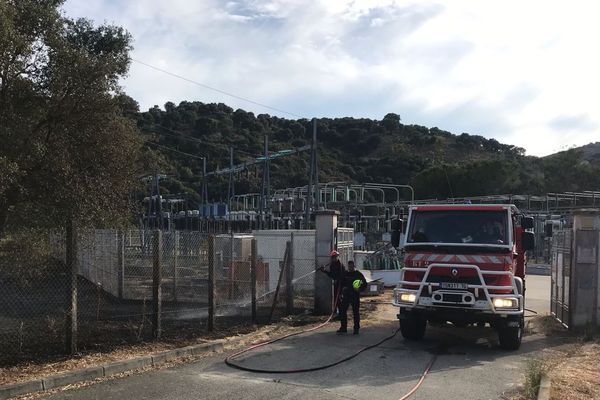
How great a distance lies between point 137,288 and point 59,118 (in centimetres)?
875

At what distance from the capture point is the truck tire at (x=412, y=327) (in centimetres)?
1110

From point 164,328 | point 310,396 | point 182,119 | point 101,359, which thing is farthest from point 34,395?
point 182,119

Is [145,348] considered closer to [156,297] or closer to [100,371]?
[156,297]

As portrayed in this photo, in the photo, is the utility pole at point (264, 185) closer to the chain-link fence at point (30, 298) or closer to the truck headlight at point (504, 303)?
the chain-link fence at point (30, 298)

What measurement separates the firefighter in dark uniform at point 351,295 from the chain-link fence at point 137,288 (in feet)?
5.37

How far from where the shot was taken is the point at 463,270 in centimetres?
1035

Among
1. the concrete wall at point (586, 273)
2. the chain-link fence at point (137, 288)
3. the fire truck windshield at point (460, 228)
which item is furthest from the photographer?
the concrete wall at point (586, 273)

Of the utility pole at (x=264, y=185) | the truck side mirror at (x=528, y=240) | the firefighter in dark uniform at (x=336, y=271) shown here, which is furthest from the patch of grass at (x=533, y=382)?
the utility pole at (x=264, y=185)

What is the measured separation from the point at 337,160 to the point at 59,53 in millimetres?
61410

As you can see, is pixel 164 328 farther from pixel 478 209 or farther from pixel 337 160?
pixel 337 160

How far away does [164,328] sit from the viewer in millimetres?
11469

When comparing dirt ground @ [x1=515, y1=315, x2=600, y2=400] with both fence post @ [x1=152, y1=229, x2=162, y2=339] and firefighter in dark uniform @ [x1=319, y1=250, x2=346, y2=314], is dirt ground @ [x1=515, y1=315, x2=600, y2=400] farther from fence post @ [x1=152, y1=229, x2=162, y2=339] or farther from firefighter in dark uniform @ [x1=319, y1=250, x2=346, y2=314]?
fence post @ [x1=152, y1=229, x2=162, y2=339]

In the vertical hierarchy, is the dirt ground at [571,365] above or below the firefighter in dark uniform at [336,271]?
below

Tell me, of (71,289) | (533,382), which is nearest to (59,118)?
(71,289)
